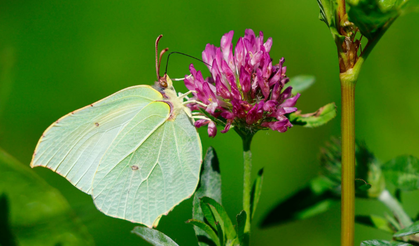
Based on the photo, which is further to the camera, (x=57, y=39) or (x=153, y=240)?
(x=57, y=39)

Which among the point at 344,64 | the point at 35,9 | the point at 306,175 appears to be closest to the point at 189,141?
the point at 344,64

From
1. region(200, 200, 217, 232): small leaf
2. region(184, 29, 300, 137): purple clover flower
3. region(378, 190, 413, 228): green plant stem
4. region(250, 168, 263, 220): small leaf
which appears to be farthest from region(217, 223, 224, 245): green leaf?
region(378, 190, 413, 228): green plant stem

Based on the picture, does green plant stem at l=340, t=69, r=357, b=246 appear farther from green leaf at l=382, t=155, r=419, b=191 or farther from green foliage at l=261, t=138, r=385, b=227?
green foliage at l=261, t=138, r=385, b=227

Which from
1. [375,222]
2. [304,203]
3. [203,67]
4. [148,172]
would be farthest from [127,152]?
[203,67]

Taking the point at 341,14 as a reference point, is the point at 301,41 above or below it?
above

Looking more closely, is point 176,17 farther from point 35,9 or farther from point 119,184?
point 119,184

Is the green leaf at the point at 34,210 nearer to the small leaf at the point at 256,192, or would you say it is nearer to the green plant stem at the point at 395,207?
the small leaf at the point at 256,192

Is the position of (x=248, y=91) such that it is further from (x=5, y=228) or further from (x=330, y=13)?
(x=5, y=228)
